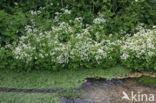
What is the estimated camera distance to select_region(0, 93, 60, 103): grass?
145 inches

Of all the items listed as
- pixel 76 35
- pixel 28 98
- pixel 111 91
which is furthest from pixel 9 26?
pixel 111 91

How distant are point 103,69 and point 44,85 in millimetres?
1355

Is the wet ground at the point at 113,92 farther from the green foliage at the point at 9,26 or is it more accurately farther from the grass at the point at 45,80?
the green foliage at the point at 9,26

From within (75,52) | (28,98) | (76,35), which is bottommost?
(28,98)

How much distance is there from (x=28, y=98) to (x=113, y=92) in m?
1.54

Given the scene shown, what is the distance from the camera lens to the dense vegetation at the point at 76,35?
15.2ft

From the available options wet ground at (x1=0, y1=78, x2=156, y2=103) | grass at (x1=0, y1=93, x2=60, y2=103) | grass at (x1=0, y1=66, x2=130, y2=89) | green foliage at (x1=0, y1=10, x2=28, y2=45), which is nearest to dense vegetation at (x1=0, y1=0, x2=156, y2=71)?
green foliage at (x1=0, y1=10, x2=28, y2=45)

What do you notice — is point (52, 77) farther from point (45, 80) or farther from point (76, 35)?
point (76, 35)

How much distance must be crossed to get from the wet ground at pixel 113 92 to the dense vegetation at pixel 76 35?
0.47 metres

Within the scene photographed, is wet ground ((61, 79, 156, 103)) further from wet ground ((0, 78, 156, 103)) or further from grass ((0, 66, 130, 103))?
grass ((0, 66, 130, 103))

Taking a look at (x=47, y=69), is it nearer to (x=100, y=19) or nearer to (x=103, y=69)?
(x=103, y=69)

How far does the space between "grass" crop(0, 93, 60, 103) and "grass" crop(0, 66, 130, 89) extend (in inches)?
13.0

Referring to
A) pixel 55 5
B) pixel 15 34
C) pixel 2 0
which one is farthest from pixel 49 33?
pixel 2 0

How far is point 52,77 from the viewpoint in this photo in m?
4.49
